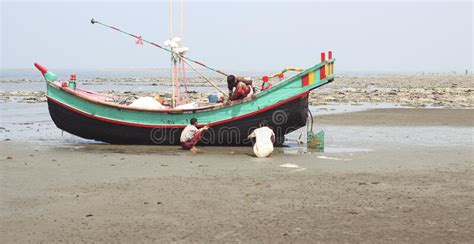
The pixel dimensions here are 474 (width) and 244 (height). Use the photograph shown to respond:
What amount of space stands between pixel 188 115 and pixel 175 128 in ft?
1.52

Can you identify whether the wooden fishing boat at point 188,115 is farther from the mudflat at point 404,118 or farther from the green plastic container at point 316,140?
the mudflat at point 404,118

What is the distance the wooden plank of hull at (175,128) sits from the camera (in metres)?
13.5

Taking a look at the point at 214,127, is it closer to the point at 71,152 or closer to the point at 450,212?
the point at 71,152

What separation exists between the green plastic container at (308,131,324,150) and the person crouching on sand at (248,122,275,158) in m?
1.44

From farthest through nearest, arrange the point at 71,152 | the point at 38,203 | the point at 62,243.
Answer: the point at 71,152 < the point at 38,203 < the point at 62,243

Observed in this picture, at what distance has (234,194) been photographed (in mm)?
8414

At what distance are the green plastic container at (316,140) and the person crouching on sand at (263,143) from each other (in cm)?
144

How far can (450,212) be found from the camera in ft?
24.2

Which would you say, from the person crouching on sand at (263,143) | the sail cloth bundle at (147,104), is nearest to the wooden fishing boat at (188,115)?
the sail cloth bundle at (147,104)

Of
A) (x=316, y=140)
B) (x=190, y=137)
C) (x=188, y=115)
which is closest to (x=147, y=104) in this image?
(x=188, y=115)

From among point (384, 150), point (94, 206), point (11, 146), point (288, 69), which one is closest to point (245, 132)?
point (288, 69)

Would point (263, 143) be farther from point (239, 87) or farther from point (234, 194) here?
point (234, 194)

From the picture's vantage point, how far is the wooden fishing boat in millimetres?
13305

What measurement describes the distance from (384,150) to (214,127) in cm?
390
